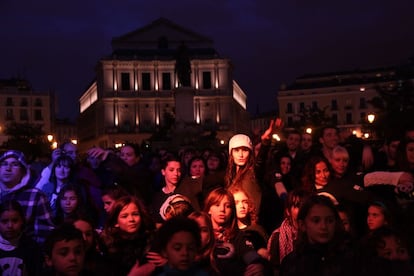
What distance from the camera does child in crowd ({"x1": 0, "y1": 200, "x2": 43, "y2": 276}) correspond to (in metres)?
5.82

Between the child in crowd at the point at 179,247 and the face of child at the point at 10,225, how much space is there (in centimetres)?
179

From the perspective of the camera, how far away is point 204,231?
5387mm

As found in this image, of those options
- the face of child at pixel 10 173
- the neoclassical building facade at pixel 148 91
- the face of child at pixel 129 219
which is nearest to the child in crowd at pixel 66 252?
the face of child at pixel 129 219

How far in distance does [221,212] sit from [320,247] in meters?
1.52

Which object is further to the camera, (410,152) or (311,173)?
(311,173)

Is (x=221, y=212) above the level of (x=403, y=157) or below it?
below

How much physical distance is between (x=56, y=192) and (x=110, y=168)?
1.56 meters

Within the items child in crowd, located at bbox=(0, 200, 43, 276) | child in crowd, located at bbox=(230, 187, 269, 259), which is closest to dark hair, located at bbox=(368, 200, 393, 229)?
child in crowd, located at bbox=(230, 187, 269, 259)

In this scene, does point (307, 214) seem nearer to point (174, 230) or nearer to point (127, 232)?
point (174, 230)

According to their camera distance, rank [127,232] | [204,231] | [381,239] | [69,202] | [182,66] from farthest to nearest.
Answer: [182,66]
[69,202]
[127,232]
[204,231]
[381,239]

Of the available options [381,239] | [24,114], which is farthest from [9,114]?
[381,239]

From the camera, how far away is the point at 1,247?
5.92 meters

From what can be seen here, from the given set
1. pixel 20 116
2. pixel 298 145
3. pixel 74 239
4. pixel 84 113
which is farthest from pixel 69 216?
pixel 84 113

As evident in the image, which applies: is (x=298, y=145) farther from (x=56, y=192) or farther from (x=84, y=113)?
(x=84, y=113)
